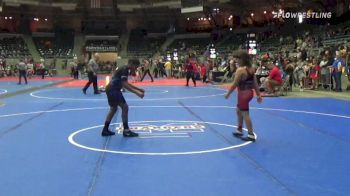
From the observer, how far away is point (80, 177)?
5.42 metres

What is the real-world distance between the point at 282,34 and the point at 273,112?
3243cm

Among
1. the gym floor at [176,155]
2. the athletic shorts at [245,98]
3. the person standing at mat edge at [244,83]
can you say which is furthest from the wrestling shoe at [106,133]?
the athletic shorts at [245,98]

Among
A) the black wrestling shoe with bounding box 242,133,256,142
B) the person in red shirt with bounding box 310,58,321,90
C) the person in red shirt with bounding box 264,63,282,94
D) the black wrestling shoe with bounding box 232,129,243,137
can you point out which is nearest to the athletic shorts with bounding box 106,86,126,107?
the black wrestling shoe with bounding box 232,129,243,137

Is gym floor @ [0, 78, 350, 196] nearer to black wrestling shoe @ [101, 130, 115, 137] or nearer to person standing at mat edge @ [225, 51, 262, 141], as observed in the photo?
black wrestling shoe @ [101, 130, 115, 137]

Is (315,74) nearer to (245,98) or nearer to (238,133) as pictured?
(238,133)

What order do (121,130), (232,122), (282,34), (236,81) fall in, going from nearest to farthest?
(236,81) < (121,130) < (232,122) < (282,34)

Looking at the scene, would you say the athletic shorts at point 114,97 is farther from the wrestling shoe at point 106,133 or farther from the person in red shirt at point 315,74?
the person in red shirt at point 315,74

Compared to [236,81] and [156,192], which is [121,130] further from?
[156,192]

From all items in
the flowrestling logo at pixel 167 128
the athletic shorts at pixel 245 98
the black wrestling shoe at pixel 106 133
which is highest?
the athletic shorts at pixel 245 98

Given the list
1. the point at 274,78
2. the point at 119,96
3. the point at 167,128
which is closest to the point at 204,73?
the point at 274,78

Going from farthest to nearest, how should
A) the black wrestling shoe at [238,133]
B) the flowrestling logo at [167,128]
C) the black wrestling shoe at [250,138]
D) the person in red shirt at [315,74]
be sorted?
the person in red shirt at [315,74], the flowrestling logo at [167,128], the black wrestling shoe at [238,133], the black wrestling shoe at [250,138]

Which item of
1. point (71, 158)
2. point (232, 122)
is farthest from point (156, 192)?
point (232, 122)

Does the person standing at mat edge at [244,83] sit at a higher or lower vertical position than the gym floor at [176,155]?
higher

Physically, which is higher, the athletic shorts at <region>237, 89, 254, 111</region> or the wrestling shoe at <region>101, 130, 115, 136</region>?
the athletic shorts at <region>237, 89, 254, 111</region>
